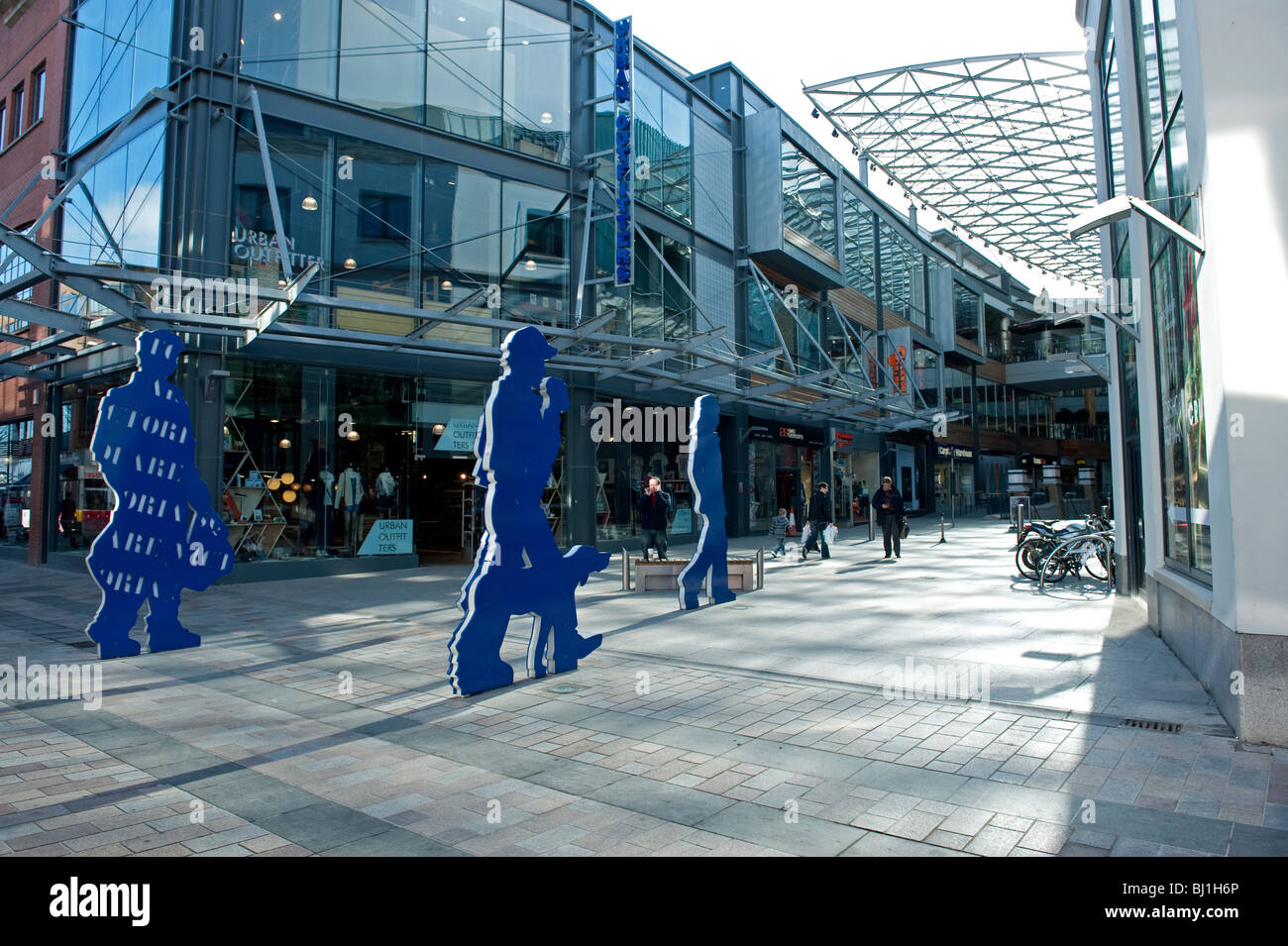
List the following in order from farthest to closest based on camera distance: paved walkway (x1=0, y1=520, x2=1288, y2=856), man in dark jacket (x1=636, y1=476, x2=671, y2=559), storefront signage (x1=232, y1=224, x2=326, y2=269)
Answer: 1. man in dark jacket (x1=636, y1=476, x2=671, y2=559)
2. storefront signage (x1=232, y1=224, x2=326, y2=269)
3. paved walkway (x1=0, y1=520, x2=1288, y2=856)

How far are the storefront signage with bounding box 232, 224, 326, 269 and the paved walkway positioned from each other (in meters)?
7.85

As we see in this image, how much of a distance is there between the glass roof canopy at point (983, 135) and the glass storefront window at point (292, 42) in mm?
16234

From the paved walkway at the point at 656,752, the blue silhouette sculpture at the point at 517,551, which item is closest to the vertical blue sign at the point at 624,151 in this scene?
the paved walkway at the point at 656,752

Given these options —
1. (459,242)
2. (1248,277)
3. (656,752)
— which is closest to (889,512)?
(459,242)

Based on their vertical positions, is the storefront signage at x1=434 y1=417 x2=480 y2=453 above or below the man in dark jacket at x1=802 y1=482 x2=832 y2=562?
above

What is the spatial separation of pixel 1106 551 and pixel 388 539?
1325 centimetres

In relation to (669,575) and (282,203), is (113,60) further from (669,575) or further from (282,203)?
(669,575)

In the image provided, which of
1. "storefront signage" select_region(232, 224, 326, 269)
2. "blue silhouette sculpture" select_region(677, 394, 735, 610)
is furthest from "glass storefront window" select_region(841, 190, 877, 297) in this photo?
"blue silhouette sculpture" select_region(677, 394, 735, 610)

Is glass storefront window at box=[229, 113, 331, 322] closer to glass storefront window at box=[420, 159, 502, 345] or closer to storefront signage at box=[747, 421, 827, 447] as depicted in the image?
glass storefront window at box=[420, 159, 502, 345]

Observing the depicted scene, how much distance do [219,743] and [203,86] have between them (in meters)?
13.8

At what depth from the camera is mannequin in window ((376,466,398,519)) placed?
55.4 feet

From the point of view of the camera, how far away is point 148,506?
340 inches

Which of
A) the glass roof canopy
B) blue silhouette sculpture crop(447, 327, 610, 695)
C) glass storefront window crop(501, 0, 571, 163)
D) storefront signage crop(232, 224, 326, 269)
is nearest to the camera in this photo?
blue silhouette sculpture crop(447, 327, 610, 695)
